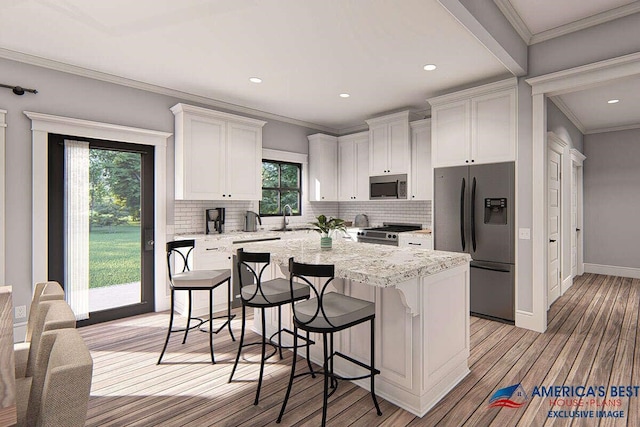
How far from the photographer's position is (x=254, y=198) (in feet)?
16.5

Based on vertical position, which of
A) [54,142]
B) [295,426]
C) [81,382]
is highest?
[54,142]

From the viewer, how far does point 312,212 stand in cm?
638

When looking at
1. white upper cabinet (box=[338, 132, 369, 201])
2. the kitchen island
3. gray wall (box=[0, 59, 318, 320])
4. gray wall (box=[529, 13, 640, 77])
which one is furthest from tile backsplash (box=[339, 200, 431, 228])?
gray wall (box=[0, 59, 318, 320])

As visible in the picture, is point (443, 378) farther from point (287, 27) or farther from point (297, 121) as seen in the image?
point (297, 121)

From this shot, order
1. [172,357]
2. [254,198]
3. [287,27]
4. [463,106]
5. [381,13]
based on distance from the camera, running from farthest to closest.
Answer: [254,198] < [463,106] < [172,357] < [287,27] < [381,13]

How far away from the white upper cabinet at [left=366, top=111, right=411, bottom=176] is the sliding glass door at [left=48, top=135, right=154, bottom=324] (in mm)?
3330

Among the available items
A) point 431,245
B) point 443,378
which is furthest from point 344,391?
point 431,245

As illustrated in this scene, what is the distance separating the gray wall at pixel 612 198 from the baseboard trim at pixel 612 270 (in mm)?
59

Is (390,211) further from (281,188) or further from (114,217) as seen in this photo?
(114,217)

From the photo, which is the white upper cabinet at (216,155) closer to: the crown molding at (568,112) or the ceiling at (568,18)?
the ceiling at (568,18)

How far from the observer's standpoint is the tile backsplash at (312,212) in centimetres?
463

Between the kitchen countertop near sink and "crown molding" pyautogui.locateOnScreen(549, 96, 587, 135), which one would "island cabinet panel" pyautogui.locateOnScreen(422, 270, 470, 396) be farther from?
"crown molding" pyautogui.locateOnScreen(549, 96, 587, 135)

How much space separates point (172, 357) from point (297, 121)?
424 centimetres

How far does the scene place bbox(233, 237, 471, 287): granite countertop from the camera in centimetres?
196
